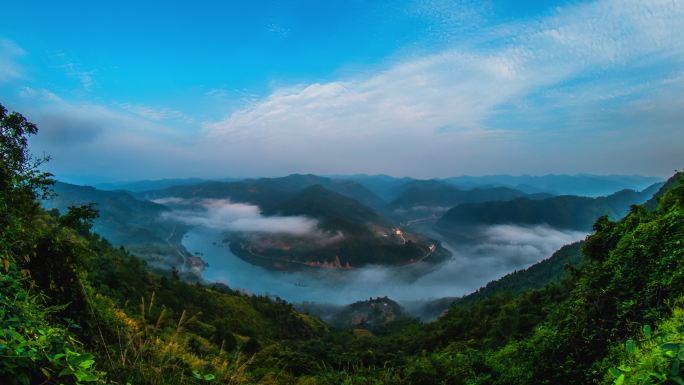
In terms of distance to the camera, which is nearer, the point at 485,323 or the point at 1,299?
the point at 1,299

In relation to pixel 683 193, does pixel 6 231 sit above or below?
below

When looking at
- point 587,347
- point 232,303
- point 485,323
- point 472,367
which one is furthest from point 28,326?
point 232,303

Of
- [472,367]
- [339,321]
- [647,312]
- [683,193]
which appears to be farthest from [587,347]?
[339,321]

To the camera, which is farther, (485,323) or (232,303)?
(232,303)

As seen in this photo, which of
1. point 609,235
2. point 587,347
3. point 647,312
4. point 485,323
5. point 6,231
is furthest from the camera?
point 485,323

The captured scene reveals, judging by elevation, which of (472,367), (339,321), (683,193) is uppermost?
(683,193)

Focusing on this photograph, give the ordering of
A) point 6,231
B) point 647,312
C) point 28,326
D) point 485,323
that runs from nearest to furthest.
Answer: point 28,326 → point 6,231 → point 647,312 → point 485,323

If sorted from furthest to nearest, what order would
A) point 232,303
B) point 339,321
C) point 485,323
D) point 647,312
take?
point 339,321 → point 232,303 → point 485,323 → point 647,312

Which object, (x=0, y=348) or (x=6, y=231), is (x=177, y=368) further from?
(x=6, y=231)

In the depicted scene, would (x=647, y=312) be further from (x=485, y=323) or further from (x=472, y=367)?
(x=485, y=323)
